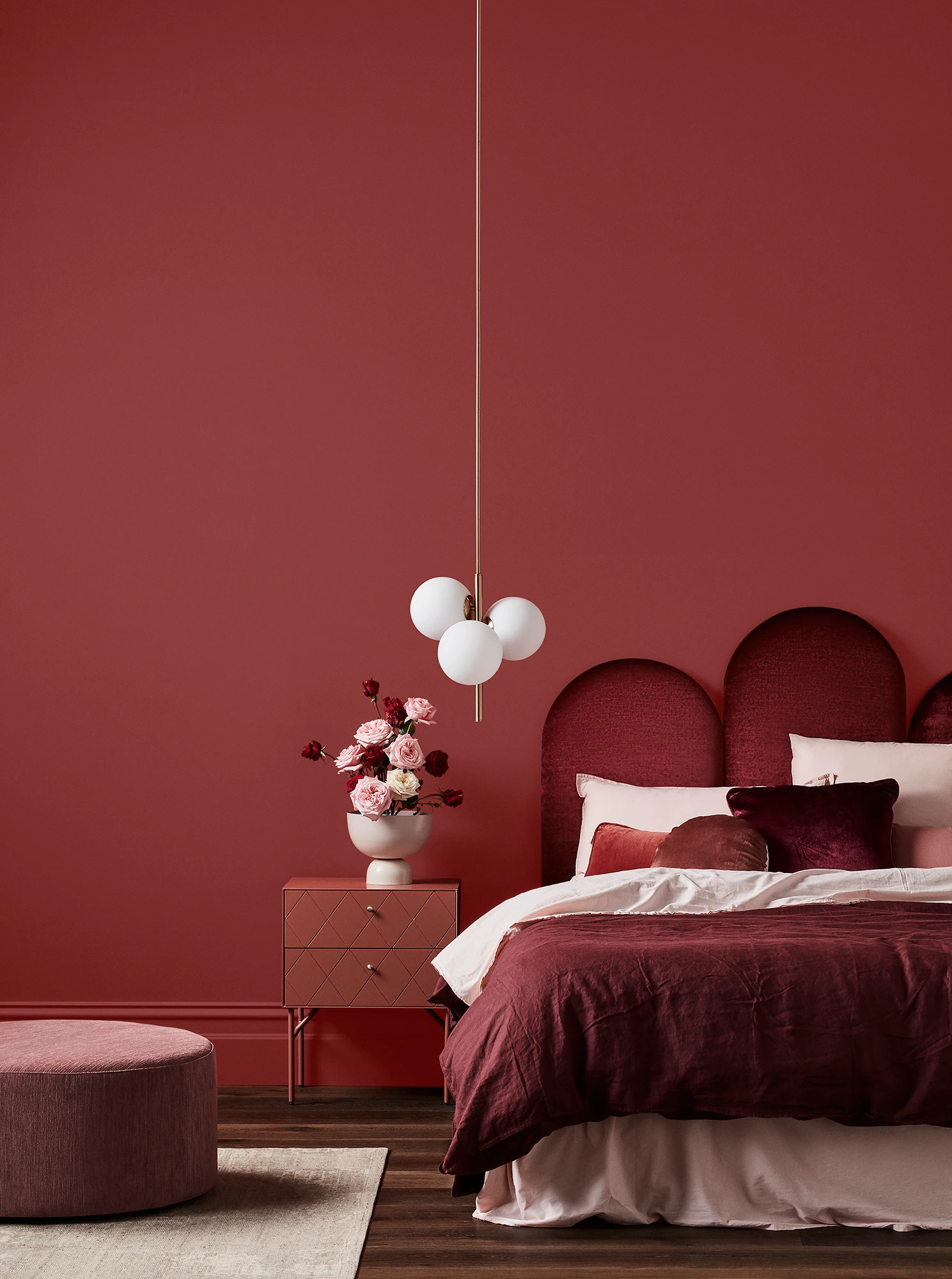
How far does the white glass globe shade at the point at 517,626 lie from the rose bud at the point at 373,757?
4.30 ft

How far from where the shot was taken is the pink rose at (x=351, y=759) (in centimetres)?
397

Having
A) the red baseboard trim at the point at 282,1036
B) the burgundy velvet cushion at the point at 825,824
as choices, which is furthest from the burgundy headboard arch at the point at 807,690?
the red baseboard trim at the point at 282,1036

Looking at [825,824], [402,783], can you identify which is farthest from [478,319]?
[825,824]

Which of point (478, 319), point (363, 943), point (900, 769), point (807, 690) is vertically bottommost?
point (363, 943)

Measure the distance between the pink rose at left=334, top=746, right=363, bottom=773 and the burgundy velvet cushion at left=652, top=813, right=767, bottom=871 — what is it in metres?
0.99

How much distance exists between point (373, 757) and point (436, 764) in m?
0.22

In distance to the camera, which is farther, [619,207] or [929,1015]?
[619,207]

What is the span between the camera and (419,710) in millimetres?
4020

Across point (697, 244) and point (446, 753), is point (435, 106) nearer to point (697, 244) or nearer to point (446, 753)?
point (697, 244)

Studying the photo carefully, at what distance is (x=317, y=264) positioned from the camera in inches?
173

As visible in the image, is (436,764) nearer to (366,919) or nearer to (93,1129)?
(366,919)

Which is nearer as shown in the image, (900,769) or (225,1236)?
(225,1236)

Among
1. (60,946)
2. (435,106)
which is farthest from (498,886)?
(435,106)

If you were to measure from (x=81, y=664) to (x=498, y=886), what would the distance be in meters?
1.64
